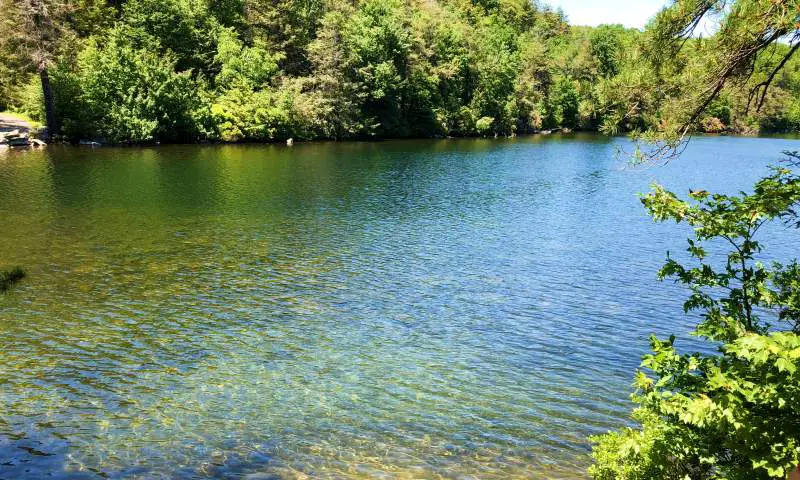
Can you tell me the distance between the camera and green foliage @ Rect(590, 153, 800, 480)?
5062 millimetres

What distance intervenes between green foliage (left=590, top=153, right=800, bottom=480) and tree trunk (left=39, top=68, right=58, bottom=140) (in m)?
Result: 55.8

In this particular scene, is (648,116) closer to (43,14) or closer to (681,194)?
(681,194)

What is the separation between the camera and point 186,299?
1656cm

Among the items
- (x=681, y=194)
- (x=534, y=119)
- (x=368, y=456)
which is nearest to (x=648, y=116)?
(x=368, y=456)

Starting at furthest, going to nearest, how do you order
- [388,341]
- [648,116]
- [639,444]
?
[388,341] → [648,116] → [639,444]

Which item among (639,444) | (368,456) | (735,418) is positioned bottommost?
(368,456)

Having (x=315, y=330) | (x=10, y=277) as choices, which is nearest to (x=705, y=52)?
(x=315, y=330)

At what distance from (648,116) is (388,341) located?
7.75 m

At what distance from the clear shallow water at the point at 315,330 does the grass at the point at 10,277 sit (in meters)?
0.43

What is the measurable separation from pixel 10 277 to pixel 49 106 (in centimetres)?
4167

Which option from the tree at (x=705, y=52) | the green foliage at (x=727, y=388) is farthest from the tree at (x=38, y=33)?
the green foliage at (x=727, y=388)

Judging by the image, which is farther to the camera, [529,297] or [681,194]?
[681,194]

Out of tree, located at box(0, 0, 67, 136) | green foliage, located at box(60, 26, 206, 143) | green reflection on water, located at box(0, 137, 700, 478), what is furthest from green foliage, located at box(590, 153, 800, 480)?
green foliage, located at box(60, 26, 206, 143)

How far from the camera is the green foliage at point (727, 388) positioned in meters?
5.06
